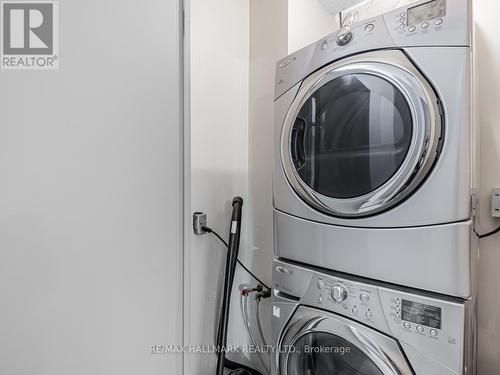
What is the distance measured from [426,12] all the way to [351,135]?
38 centimetres

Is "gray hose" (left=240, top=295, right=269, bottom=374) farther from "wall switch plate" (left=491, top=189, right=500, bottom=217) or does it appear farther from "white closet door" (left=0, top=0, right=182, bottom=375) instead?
"wall switch plate" (left=491, top=189, right=500, bottom=217)

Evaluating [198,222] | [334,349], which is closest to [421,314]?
[334,349]

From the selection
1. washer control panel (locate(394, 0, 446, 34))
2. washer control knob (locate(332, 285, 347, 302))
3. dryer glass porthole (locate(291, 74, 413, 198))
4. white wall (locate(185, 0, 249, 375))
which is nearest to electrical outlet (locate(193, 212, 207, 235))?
white wall (locate(185, 0, 249, 375))

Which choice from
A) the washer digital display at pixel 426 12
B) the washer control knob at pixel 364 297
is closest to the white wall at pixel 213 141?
the washer control knob at pixel 364 297

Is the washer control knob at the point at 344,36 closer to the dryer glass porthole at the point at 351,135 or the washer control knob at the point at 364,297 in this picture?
the dryer glass porthole at the point at 351,135

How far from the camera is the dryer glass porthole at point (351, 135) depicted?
2.65 feet

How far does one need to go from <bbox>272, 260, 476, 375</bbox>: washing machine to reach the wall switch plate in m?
0.42

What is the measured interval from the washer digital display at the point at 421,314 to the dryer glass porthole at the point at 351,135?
0.34 metres

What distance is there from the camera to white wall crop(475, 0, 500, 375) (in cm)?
102

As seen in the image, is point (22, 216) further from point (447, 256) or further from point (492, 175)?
point (492, 175)

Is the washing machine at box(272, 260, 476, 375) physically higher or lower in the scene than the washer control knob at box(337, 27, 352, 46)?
lower

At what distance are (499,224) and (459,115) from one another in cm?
57

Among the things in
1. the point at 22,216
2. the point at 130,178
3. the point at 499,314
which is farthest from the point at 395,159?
the point at 22,216

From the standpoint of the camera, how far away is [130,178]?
124 centimetres
